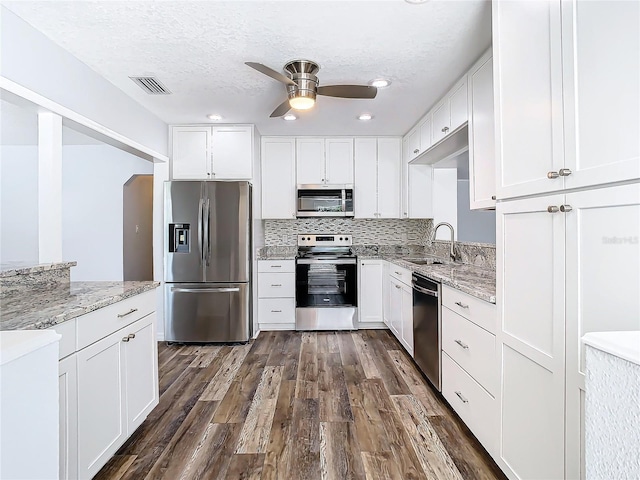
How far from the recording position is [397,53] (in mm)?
2322

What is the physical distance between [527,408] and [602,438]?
821 millimetres

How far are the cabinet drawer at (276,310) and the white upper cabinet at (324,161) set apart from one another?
59.8 inches

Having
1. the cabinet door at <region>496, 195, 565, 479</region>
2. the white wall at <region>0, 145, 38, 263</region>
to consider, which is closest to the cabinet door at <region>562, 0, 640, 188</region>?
the cabinet door at <region>496, 195, 565, 479</region>

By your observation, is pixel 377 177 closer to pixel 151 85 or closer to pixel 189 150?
pixel 189 150

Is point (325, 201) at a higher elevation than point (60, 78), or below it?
below

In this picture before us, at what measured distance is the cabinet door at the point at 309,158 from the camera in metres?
4.46

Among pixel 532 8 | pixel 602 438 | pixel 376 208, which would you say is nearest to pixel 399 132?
pixel 376 208

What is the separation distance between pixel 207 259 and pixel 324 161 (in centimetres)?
188

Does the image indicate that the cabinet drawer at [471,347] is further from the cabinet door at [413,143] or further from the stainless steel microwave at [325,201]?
the stainless steel microwave at [325,201]

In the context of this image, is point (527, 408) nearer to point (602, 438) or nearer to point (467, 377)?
point (467, 377)

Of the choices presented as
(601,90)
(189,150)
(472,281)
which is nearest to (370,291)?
(472,281)

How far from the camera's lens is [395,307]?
12.4ft

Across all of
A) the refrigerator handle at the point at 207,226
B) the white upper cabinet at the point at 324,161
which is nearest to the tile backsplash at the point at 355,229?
the white upper cabinet at the point at 324,161

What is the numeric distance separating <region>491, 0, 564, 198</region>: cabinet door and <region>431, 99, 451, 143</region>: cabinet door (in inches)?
48.3
